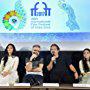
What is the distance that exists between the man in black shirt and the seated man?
0.08 m

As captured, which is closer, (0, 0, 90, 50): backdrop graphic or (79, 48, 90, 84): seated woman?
(79, 48, 90, 84): seated woman

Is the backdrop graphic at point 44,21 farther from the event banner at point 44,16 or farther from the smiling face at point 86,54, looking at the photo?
the smiling face at point 86,54

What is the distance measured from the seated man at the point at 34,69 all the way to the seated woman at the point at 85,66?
35cm

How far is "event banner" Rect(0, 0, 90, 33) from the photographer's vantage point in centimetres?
231

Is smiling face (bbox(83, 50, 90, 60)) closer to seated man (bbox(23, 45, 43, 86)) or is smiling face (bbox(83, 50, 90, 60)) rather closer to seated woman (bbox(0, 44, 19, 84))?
seated man (bbox(23, 45, 43, 86))

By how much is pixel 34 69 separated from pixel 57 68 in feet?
0.66

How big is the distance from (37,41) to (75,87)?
525 millimetres

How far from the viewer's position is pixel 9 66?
228 cm

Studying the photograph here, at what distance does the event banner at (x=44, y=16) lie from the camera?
90.9 inches

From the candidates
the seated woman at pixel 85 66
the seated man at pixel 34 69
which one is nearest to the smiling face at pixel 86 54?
the seated woman at pixel 85 66

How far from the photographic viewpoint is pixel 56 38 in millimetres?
2314

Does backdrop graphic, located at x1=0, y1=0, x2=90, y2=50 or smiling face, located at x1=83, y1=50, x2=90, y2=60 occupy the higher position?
backdrop graphic, located at x1=0, y1=0, x2=90, y2=50

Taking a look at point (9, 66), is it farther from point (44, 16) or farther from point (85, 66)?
point (85, 66)

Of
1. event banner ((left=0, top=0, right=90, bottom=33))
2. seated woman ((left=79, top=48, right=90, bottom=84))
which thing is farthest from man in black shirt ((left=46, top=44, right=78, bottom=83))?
event banner ((left=0, top=0, right=90, bottom=33))
